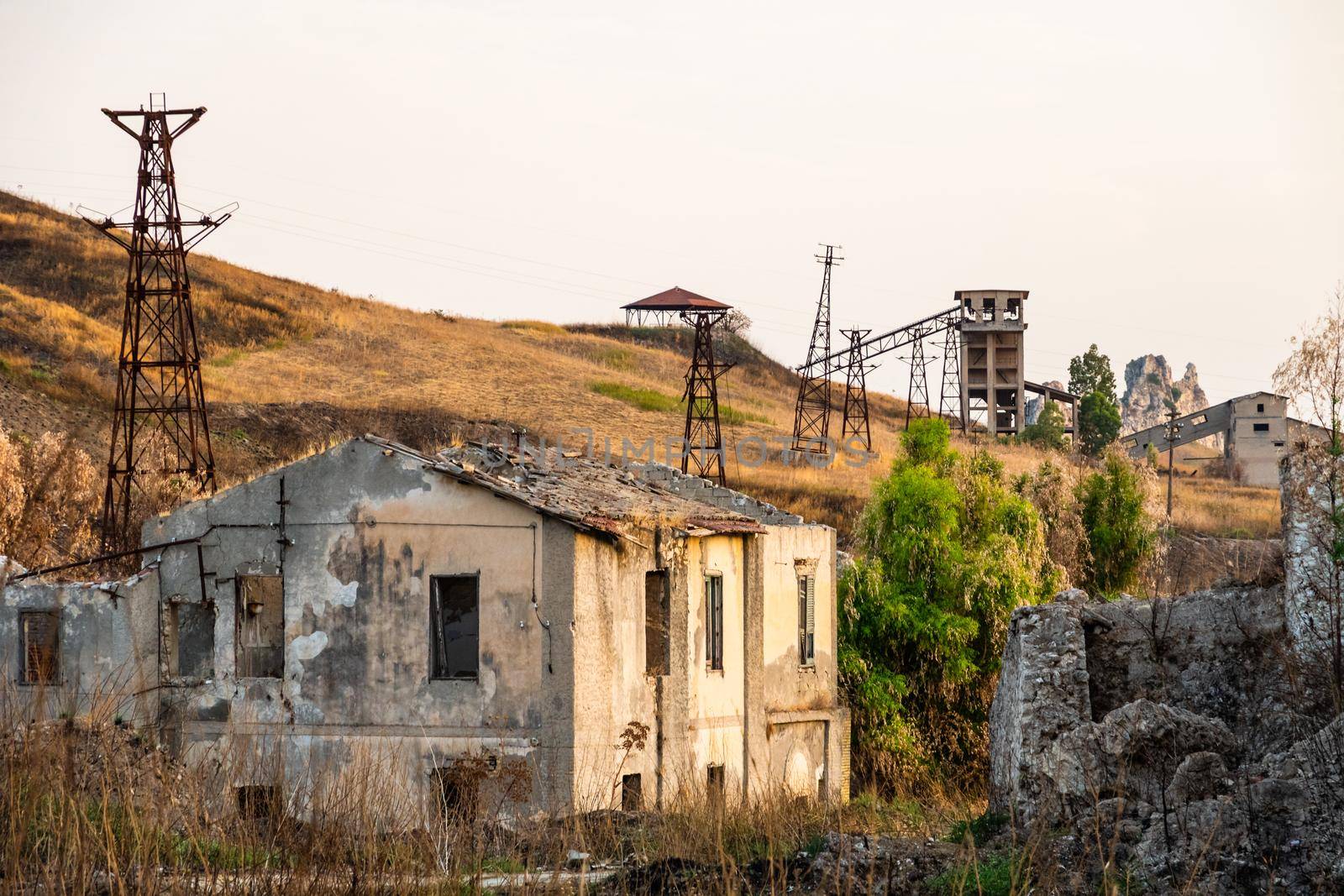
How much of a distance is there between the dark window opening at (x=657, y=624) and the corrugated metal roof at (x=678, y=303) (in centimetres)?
3644

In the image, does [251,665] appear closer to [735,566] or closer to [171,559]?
[171,559]

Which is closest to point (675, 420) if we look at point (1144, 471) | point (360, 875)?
point (1144, 471)

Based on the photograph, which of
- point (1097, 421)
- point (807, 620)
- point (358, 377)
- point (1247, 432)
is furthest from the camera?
point (1247, 432)

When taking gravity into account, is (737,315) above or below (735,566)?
above

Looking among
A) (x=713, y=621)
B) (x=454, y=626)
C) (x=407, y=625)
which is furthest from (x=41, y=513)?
(x=713, y=621)

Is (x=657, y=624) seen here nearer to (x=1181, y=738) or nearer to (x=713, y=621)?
(x=713, y=621)

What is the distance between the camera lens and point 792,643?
1120 inches

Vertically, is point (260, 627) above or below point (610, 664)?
above

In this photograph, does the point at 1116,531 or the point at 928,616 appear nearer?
the point at 928,616

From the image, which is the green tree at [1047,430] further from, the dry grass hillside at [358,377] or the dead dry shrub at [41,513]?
the dead dry shrub at [41,513]

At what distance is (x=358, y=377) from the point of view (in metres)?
75.1

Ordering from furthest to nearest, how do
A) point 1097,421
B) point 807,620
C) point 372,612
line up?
point 1097,421 < point 807,620 < point 372,612

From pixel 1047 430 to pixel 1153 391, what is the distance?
11174cm

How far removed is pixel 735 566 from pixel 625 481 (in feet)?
9.68
